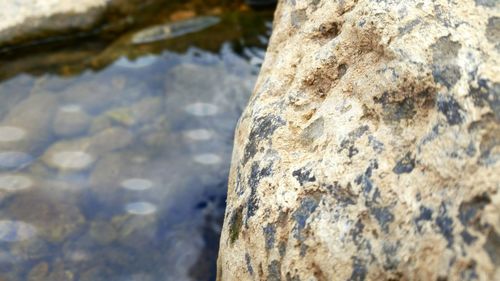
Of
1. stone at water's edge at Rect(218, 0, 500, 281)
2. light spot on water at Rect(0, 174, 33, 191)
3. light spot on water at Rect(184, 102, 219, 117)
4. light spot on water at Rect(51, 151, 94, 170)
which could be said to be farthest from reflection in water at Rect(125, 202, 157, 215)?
stone at water's edge at Rect(218, 0, 500, 281)

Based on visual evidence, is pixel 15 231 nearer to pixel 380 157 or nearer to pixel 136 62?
pixel 136 62

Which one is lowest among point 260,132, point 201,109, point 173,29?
point 201,109

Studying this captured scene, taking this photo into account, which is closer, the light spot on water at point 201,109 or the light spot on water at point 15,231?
the light spot on water at point 15,231

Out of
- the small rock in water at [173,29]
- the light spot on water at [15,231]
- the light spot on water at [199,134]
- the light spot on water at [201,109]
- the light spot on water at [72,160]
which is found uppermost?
the small rock in water at [173,29]

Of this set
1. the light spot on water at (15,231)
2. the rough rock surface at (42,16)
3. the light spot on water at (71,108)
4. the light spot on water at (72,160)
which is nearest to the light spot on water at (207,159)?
the light spot on water at (72,160)

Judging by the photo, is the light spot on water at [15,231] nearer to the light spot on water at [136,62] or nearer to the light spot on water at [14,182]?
the light spot on water at [14,182]

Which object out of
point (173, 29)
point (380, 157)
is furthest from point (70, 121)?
point (380, 157)

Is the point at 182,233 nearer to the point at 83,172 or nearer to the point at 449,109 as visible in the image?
the point at 83,172
